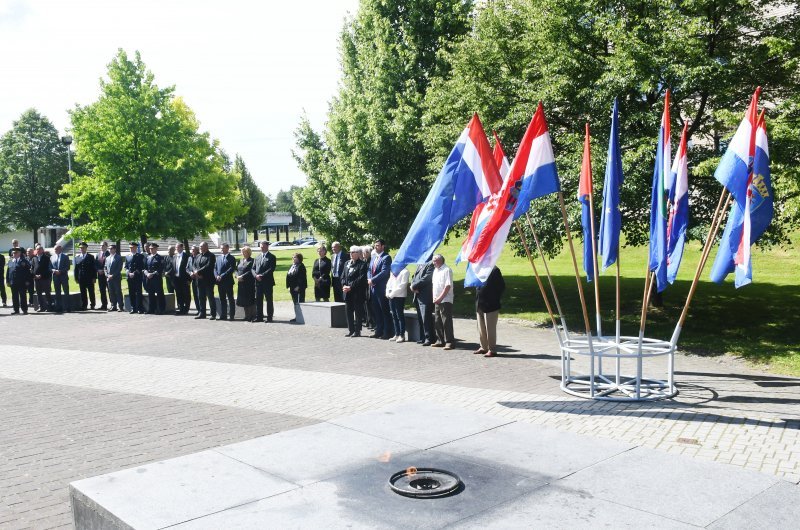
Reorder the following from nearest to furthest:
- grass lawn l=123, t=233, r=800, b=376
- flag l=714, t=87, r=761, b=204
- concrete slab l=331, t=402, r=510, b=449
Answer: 1. concrete slab l=331, t=402, r=510, b=449
2. flag l=714, t=87, r=761, b=204
3. grass lawn l=123, t=233, r=800, b=376

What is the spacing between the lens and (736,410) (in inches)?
340

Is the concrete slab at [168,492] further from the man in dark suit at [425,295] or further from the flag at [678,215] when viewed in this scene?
the man in dark suit at [425,295]

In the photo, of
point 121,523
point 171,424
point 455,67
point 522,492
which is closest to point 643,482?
point 522,492

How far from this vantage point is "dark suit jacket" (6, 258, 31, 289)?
2158cm

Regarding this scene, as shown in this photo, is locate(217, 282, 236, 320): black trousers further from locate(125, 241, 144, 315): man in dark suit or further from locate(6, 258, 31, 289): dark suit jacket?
locate(6, 258, 31, 289): dark suit jacket

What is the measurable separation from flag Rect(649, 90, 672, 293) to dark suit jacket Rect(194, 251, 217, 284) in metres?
13.0

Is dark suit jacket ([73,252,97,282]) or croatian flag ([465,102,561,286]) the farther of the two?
dark suit jacket ([73,252,97,282])

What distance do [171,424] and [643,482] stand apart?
18.7 ft

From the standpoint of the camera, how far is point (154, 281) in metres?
20.5

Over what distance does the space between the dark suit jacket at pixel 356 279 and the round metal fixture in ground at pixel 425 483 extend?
9.99 metres

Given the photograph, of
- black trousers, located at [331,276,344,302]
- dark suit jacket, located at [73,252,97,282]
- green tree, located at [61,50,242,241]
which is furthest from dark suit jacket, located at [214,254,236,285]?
green tree, located at [61,50,242,241]

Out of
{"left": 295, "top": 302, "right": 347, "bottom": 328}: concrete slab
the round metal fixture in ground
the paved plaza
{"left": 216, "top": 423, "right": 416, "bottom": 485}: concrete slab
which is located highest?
{"left": 295, "top": 302, "right": 347, "bottom": 328}: concrete slab

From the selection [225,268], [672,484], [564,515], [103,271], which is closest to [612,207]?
[672,484]

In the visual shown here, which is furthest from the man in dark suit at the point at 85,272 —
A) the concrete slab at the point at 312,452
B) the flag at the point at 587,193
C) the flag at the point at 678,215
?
the flag at the point at 678,215
